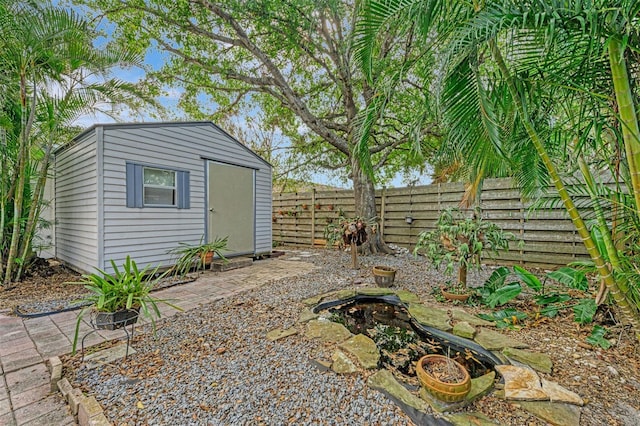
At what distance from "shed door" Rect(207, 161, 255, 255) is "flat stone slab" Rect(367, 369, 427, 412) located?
4.25m

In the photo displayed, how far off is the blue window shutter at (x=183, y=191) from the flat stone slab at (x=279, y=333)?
10.9ft

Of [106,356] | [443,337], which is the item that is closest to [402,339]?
[443,337]

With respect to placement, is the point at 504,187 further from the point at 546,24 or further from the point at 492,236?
the point at 546,24

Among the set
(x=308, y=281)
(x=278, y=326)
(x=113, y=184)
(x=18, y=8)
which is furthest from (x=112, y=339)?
(x=18, y=8)

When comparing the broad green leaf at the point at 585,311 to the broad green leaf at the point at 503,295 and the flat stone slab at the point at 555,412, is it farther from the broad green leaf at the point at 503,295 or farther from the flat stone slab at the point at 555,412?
the flat stone slab at the point at 555,412

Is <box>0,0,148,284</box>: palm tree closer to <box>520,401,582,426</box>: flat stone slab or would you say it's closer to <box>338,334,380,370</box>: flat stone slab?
<box>338,334,380,370</box>: flat stone slab

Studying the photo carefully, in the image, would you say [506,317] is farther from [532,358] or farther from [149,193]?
[149,193]

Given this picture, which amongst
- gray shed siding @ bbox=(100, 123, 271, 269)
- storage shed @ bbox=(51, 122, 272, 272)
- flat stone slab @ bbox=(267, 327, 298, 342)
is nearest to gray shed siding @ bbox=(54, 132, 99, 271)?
storage shed @ bbox=(51, 122, 272, 272)

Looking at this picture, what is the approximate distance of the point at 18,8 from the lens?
10.3 feet

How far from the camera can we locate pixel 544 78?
181cm

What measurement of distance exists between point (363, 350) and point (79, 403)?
5.50ft

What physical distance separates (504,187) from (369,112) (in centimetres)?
396

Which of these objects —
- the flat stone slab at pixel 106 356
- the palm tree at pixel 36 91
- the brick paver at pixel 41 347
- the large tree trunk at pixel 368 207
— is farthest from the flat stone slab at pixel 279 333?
the palm tree at pixel 36 91

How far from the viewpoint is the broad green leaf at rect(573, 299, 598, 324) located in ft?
7.28
